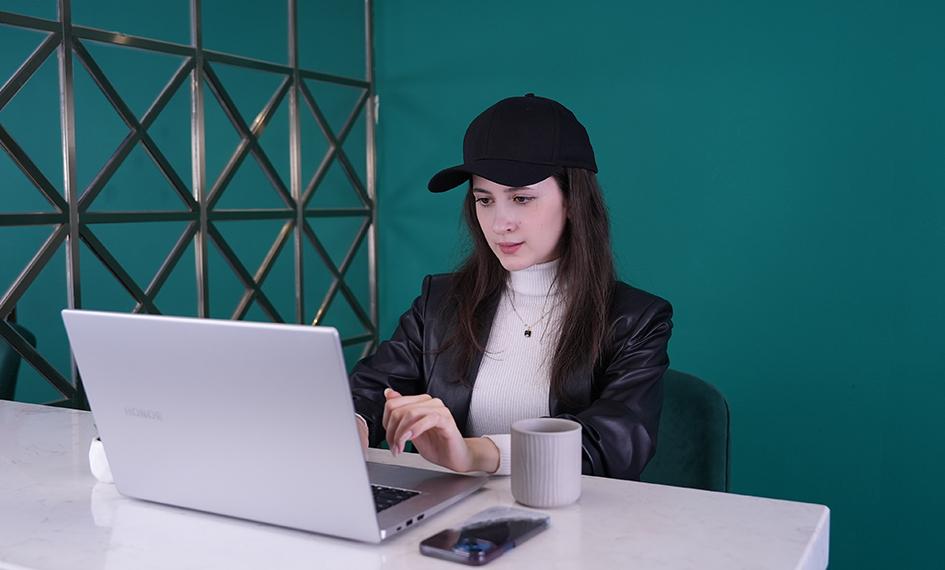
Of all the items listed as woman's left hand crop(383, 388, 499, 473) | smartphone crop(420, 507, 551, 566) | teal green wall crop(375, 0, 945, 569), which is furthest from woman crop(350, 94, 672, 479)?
teal green wall crop(375, 0, 945, 569)

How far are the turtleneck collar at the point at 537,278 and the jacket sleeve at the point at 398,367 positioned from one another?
23 centimetres

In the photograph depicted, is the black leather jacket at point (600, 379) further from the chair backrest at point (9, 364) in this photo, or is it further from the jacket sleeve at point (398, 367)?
the chair backrest at point (9, 364)

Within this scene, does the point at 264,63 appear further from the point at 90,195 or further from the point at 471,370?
the point at 471,370

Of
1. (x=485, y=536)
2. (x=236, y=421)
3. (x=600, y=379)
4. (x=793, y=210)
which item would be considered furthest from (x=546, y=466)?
(x=793, y=210)

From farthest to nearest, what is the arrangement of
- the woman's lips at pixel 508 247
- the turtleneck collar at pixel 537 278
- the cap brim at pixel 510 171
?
1. the turtleneck collar at pixel 537 278
2. the woman's lips at pixel 508 247
3. the cap brim at pixel 510 171

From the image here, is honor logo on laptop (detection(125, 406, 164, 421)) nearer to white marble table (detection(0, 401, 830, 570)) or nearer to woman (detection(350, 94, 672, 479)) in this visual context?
white marble table (detection(0, 401, 830, 570))

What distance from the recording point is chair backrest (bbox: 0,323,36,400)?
227 cm

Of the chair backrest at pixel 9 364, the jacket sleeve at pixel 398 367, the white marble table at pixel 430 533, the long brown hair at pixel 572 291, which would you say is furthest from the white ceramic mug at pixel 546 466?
the chair backrest at pixel 9 364

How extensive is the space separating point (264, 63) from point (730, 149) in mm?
1771

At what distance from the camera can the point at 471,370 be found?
1.66 metres

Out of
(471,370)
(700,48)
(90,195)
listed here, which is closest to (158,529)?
(471,370)

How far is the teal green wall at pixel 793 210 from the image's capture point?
2.60m

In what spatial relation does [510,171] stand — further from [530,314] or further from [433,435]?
[433,435]

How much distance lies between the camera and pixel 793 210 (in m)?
2.79
